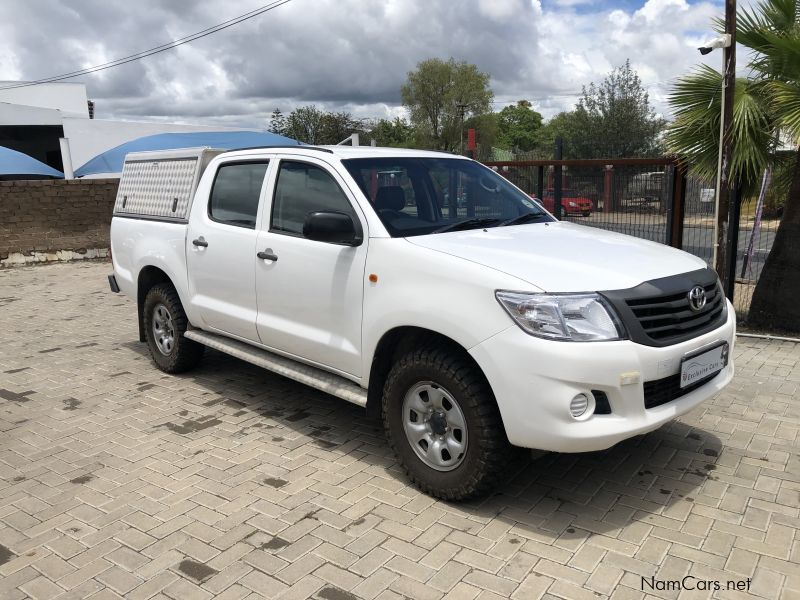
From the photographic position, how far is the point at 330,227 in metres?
3.89

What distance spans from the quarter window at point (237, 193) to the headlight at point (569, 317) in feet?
7.98

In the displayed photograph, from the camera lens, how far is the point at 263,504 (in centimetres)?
376

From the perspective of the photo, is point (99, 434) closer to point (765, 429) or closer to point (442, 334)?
point (442, 334)

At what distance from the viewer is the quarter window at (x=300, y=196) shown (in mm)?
4355

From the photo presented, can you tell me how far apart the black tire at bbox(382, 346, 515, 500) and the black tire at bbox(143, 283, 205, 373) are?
2.72 meters

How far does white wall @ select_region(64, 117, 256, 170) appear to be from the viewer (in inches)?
1082

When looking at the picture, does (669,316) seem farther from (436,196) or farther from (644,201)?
(644,201)

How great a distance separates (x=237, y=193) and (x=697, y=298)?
3.32 metres

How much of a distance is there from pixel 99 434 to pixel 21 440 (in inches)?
21.0

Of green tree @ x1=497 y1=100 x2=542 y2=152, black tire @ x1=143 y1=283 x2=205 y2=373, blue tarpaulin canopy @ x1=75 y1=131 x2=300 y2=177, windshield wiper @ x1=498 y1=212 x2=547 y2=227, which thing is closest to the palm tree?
windshield wiper @ x1=498 y1=212 x2=547 y2=227

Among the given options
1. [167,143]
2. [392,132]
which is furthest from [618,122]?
[392,132]

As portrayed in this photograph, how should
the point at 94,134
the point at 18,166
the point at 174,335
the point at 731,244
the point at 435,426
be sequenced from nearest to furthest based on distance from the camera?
the point at 435,426, the point at 174,335, the point at 731,244, the point at 18,166, the point at 94,134

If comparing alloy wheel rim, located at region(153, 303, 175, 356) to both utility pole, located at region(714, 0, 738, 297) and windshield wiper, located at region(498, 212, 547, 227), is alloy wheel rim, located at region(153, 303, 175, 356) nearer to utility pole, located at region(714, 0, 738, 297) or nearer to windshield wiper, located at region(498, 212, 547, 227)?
windshield wiper, located at region(498, 212, 547, 227)

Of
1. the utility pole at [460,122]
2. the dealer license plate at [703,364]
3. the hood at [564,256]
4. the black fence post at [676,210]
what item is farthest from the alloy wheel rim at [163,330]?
the utility pole at [460,122]
